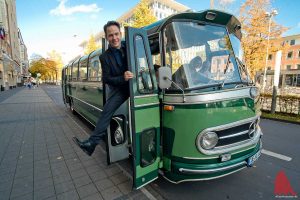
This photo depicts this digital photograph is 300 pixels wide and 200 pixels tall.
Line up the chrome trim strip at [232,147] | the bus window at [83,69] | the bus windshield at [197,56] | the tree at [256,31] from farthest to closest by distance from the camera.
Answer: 1. the tree at [256,31]
2. the bus window at [83,69]
3. the bus windshield at [197,56]
4. the chrome trim strip at [232,147]

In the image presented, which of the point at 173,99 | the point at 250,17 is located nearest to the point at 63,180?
the point at 173,99

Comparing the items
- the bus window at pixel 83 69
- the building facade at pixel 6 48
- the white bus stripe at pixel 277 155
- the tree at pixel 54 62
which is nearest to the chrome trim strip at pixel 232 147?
the white bus stripe at pixel 277 155

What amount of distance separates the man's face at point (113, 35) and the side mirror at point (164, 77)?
0.93 meters

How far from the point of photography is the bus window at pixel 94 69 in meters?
4.96

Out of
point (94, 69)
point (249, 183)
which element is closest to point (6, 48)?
point (94, 69)

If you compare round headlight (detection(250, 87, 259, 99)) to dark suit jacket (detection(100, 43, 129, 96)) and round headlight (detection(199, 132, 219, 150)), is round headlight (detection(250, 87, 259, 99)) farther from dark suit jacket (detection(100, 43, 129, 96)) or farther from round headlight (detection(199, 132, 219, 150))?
dark suit jacket (detection(100, 43, 129, 96))

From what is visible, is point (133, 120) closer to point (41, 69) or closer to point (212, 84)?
point (212, 84)

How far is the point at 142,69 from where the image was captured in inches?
107

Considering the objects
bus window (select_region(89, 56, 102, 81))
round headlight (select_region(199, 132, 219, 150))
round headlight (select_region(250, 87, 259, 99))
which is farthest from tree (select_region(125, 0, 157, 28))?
round headlight (select_region(199, 132, 219, 150))

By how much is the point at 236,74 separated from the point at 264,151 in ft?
9.07

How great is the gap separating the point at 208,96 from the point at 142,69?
1002mm

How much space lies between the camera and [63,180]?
3.38 m

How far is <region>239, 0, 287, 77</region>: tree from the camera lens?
51.2 ft

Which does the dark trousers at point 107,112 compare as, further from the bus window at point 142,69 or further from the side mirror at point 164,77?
the side mirror at point 164,77
